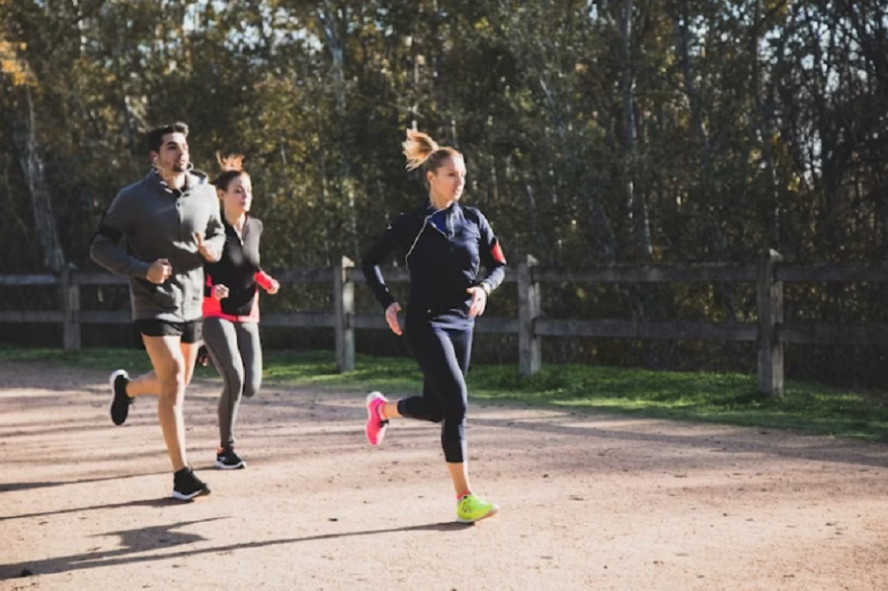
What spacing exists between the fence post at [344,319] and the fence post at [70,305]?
20.2ft

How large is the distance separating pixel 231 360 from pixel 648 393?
230 inches

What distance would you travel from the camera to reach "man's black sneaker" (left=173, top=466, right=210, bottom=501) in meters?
7.79

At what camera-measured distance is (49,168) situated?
1085 inches

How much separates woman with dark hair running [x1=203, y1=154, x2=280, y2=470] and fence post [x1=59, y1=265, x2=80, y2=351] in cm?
1322

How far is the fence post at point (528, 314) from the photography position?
15039 mm

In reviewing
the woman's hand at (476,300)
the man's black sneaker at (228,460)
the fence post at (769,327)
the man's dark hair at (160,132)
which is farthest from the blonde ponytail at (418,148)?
the fence post at (769,327)

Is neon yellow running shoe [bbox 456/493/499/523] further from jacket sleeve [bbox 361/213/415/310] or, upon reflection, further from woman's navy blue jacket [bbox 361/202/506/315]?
jacket sleeve [bbox 361/213/415/310]

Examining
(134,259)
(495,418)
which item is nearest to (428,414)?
(134,259)

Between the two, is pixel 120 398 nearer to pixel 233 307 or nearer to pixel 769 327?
pixel 233 307

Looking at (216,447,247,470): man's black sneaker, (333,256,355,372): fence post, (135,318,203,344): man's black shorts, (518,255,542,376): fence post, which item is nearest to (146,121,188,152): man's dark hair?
(135,318,203,344): man's black shorts

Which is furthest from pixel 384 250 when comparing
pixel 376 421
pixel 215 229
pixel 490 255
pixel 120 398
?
pixel 120 398

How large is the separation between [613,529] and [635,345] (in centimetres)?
1055

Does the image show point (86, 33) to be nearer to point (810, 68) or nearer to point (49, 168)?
point (49, 168)

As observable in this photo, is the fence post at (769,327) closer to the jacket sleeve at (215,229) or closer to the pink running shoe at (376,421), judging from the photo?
the pink running shoe at (376,421)
